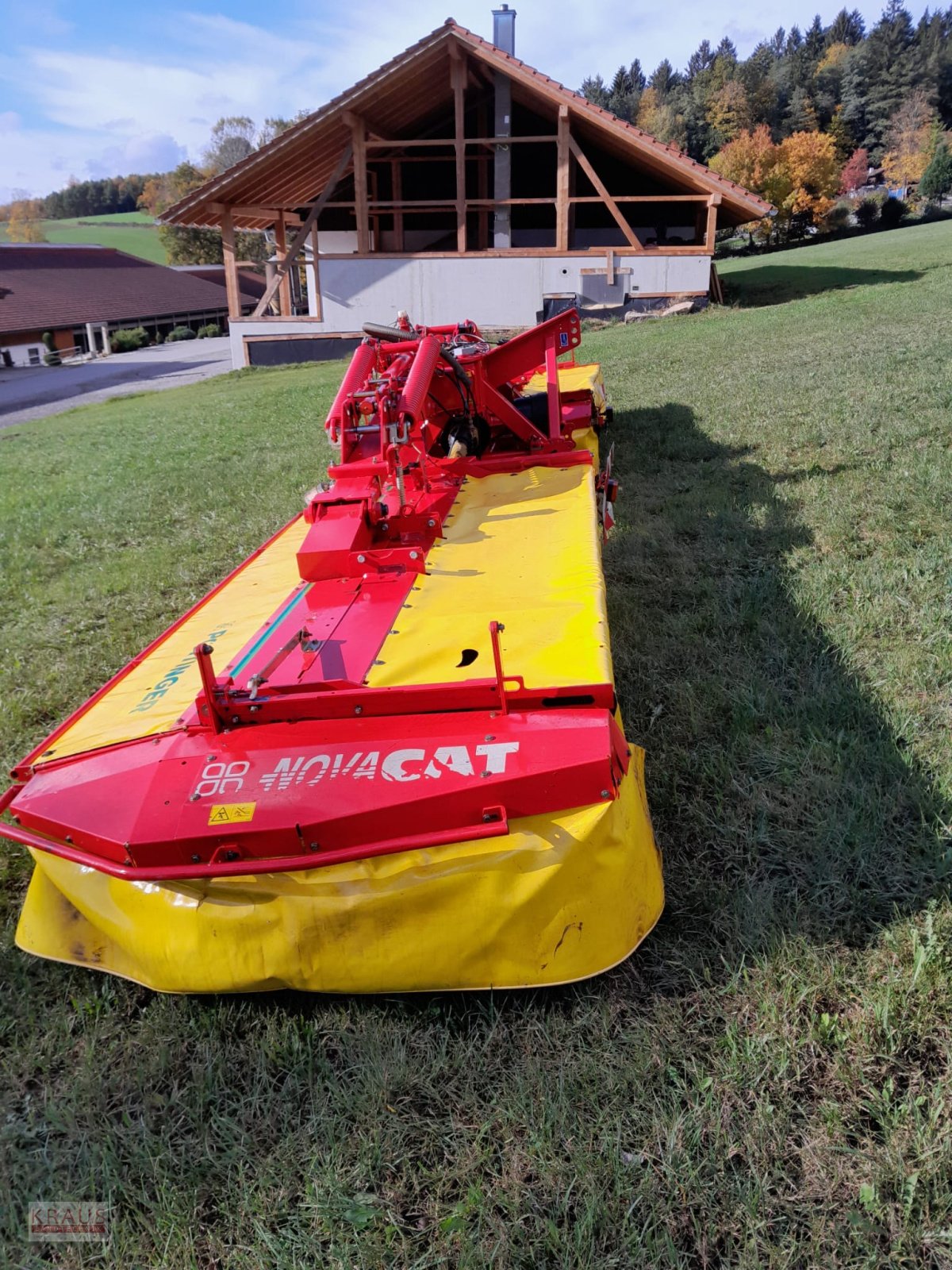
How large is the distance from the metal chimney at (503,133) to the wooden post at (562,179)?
1238mm

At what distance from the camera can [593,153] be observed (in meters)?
19.9

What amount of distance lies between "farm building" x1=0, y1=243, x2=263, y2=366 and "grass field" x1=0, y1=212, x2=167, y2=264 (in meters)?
20.1

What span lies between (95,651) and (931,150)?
6975 centimetres

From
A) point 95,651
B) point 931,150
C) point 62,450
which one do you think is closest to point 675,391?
point 95,651

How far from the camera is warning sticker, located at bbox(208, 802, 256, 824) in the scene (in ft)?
7.66

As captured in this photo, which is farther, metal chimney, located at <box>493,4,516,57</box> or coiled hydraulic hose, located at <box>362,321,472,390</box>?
metal chimney, located at <box>493,4,516,57</box>

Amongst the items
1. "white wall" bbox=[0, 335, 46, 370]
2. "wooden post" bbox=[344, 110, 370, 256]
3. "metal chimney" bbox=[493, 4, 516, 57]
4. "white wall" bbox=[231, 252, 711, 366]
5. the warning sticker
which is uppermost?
"metal chimney" bbox=[493, 4, 516, 57]

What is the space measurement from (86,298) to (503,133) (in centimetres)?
3122

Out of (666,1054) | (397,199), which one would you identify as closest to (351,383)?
(666,1054)

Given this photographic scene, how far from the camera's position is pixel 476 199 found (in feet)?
59.7

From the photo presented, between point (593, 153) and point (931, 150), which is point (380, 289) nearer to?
point (593, 153)

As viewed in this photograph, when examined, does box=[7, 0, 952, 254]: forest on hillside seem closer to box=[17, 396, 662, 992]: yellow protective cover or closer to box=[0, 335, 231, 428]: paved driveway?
box=[0, 335, 231, 428]: paved driveway

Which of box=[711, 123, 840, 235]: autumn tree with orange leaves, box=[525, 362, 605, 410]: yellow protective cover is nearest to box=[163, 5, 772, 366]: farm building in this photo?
box=[525, 362, 605, 410]: yellow protective cover

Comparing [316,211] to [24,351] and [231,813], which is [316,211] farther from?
[24,351]
